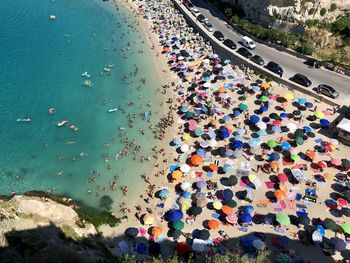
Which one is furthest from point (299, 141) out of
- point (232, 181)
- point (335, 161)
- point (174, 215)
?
point (174, 215)

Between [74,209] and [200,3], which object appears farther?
[200,3]

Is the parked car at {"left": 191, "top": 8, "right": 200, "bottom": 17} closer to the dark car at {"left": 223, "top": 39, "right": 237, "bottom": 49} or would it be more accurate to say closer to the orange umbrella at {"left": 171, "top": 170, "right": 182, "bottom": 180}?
the dark car at {"left": 223, "top": 39, "right": 237, "bottom": 49}

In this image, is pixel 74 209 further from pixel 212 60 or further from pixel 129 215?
pixel 212 60

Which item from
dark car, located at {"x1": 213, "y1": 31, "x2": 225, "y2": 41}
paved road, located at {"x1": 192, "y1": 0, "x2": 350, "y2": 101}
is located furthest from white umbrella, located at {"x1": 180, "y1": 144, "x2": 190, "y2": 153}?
dark car, located at {"x1": 213, "y1": 31, "x2": 225, "y2": 41}

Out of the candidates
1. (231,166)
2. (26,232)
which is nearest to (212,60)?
(231,166)

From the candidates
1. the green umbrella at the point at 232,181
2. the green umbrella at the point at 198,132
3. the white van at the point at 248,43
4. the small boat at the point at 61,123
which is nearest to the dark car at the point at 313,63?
the white van at the point at 248,43

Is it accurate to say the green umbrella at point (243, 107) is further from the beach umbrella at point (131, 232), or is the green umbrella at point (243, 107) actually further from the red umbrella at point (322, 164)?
the beach umbrella at point (131, 232)
